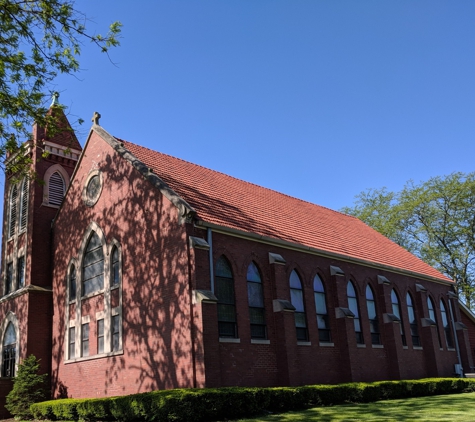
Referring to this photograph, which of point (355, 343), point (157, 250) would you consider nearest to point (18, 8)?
point (157, 250)

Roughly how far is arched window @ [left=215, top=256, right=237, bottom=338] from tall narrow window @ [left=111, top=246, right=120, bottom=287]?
4539 mm

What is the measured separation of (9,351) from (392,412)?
59.6 ft

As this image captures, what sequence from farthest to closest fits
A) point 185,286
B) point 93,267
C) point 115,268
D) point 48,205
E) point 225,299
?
point 48,205 → point 93,267 → point 115,268 → point 225,299 → point 185,286

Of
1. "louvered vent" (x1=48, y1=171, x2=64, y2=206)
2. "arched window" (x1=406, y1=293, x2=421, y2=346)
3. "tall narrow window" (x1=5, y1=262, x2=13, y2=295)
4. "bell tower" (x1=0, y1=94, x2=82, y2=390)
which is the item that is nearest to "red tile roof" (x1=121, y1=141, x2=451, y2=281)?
"arched window" (x1=406, y1=293, x2=421, y2=346)

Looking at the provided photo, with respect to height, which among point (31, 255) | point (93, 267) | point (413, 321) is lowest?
point (413, 321)

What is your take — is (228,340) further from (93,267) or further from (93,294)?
(93,267)

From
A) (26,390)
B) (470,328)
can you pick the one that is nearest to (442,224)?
(470,328)

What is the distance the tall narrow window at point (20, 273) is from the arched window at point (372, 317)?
17151 mm

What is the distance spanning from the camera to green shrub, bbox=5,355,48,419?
830 inches

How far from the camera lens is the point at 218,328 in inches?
704

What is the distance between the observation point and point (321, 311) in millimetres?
22875

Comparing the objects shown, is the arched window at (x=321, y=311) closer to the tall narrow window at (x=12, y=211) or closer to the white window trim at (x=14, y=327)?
the white window trim at (x=14, y=327)

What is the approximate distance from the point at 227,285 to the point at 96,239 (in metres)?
7.09

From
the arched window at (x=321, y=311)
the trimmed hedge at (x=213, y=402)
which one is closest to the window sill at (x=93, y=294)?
the trimmed hedge at (x=213, y=402)
